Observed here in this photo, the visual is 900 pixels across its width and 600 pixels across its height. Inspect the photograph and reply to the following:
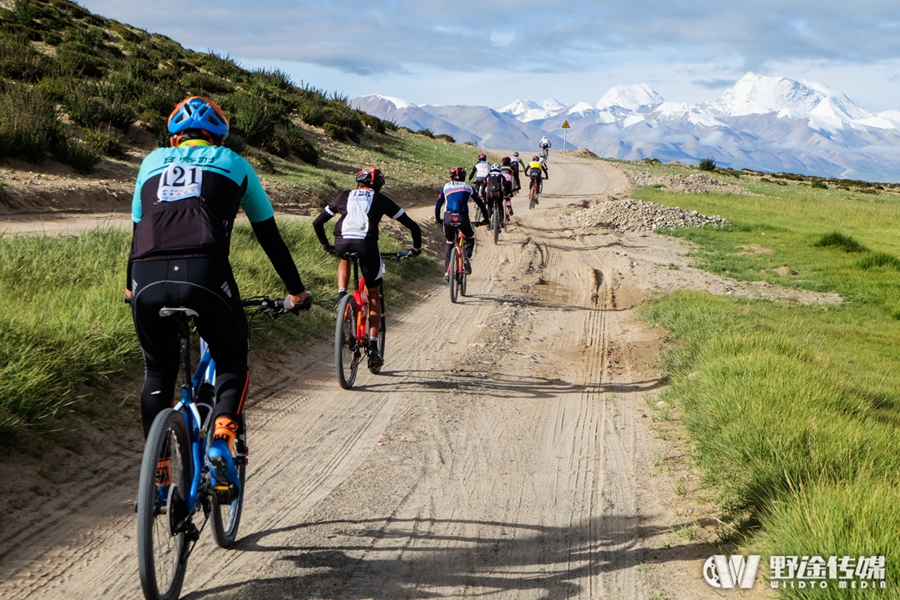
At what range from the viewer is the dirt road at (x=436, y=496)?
3.99 meters

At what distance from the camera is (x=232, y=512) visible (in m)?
4.25

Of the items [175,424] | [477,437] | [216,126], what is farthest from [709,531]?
[216,126]

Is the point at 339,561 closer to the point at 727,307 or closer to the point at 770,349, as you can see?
the point at 770,349

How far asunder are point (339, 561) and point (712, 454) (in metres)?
3.20

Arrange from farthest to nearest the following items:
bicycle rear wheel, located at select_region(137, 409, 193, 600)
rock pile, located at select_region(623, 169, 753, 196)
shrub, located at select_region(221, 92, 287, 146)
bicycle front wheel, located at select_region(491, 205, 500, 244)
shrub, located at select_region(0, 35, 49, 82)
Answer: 1. rock pile, located at select_region(623, 169, 753, 196)
2. shrub, located at select_region(221, 92, 287, 146)
3. shrub, located at select_region(0, 35, 49, 82)
4. bicycle front wheel, located at select_region(491, 205, 500, 244)
5. bicycle rear wheel, located at select_region(137, 409, 193, 600)

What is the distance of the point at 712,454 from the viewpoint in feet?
19.0

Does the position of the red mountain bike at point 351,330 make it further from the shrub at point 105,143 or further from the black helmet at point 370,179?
the shrub at point 105,143

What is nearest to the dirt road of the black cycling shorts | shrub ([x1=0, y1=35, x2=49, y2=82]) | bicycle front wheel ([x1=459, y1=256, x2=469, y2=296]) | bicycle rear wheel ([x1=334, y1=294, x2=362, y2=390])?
bicycle rear wheel ([x1=334, y1=294, x2=362, y2=390])

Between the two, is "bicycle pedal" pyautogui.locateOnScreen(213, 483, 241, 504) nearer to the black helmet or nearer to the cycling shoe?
the cycling shoe

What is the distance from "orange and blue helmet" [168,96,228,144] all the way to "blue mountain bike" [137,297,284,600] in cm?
87

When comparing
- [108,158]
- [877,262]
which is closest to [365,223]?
[108,158]

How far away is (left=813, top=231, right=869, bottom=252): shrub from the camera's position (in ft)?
76.3

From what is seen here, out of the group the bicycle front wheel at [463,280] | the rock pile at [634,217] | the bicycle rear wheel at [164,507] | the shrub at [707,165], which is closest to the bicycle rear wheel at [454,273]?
the bicycle front wheel at [463,280]

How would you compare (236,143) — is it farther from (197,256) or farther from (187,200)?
(197,256)
